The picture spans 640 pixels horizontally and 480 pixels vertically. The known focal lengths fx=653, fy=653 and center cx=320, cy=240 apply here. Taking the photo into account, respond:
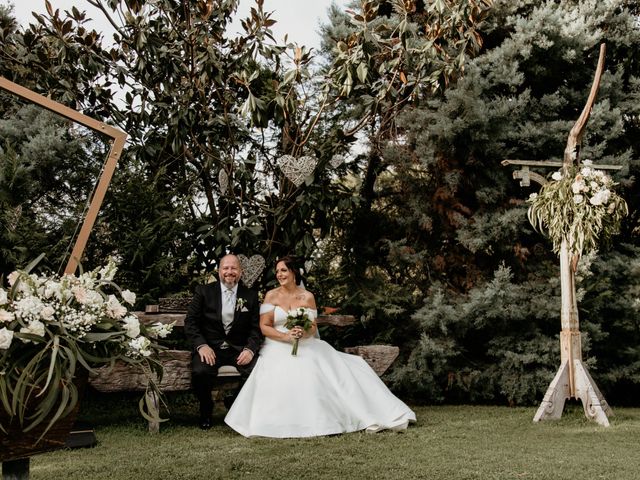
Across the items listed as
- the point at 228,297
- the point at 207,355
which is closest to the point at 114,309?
the point at 207,355

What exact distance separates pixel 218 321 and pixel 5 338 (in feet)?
12.5

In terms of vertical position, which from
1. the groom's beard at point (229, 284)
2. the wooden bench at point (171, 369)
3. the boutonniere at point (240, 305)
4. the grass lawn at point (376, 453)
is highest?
the groom's beard at point (229, 284)

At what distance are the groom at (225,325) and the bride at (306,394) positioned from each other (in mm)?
116

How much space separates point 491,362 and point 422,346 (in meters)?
0.97

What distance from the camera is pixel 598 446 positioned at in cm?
448

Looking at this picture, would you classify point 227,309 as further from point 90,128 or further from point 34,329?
point 34,329

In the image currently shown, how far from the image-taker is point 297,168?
6516 mm

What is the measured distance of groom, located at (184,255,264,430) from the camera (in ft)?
18.1

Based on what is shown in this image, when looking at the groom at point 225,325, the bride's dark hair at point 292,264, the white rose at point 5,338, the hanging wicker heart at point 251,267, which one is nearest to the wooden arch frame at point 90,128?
the white rose at point 5,338

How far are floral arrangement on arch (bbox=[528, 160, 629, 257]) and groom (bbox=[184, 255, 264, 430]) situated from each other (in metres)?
2.77

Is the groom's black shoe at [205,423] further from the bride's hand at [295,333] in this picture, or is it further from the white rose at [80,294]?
the white rose at [80,294]

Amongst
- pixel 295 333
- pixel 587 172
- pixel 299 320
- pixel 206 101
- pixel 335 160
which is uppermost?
pixel 206 101

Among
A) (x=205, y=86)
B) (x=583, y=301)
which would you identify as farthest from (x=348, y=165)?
(x=583, y=301)

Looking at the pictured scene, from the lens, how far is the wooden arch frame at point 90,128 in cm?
304
